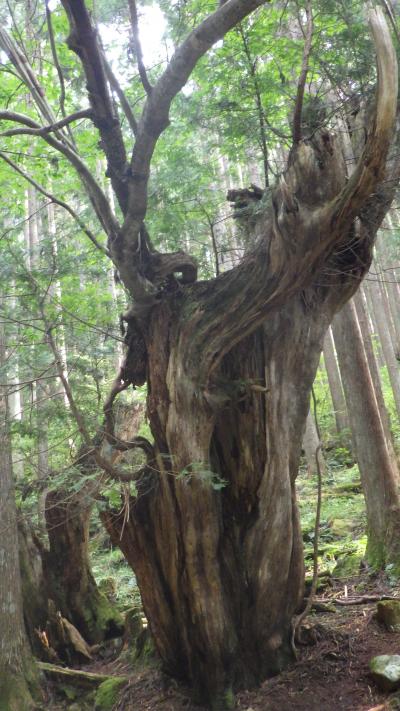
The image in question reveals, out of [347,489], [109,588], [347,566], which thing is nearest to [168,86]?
[347,566]

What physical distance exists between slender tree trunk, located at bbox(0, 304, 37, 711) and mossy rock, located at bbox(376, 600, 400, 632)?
3980 mm

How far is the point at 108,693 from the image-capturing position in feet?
18.8

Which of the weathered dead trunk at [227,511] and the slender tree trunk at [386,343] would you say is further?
the slender tree trunk at [386,343]

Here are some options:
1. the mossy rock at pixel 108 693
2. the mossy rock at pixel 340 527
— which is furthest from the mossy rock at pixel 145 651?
the mossy rock at pixel 340 527

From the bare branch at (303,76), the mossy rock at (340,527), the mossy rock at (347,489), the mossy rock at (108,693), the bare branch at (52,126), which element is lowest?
the mossy rock at (108,693)

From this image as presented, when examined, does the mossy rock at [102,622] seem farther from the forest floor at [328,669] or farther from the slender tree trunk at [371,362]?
the slender tree trunk at [371,362]

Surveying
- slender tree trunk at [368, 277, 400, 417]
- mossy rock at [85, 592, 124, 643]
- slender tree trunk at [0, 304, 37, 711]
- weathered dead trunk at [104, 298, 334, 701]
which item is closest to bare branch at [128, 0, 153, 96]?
weathered dead trunk at [104, 298, 334, 701]

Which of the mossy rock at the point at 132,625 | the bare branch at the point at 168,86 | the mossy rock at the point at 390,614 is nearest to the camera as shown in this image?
the bare branch at the point at 168,86

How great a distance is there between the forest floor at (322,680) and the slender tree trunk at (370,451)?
91 cm

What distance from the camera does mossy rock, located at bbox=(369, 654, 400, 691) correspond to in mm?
4289

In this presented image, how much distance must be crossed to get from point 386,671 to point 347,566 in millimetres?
3092

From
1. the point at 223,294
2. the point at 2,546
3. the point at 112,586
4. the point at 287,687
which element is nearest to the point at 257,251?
the point at 223,294

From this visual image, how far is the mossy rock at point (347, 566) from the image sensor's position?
23.6ft

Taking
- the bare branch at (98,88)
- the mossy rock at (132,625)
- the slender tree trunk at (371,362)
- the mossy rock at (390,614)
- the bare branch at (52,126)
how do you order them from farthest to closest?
the slender tree trunk at (371,362) < the mossy rock at (132,625) < the mossy rock at (390,614) < the bare branch at (52,126) < the bare branch at (98,88)
